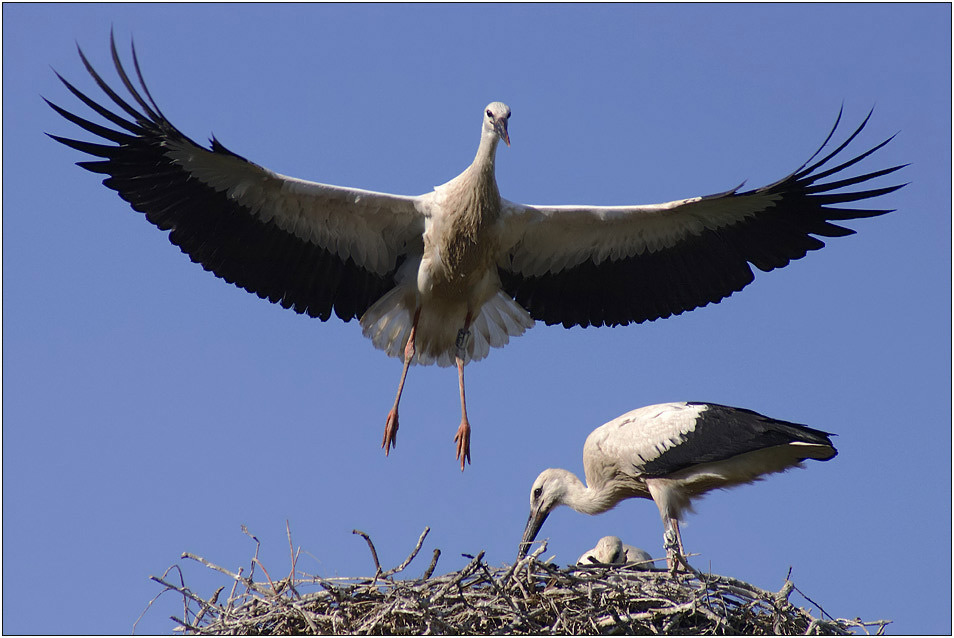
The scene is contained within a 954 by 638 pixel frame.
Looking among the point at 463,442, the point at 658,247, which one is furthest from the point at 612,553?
the point at 658,247

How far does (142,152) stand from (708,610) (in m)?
4.04

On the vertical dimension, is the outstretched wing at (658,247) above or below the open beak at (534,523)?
above

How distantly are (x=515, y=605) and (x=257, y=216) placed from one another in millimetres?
3221

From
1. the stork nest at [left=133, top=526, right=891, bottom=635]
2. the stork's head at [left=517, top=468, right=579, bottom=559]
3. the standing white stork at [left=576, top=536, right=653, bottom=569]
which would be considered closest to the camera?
the stork nest at [left=133, top=526, right=891, bottom=635]

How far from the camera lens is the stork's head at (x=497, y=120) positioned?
8.16 meters

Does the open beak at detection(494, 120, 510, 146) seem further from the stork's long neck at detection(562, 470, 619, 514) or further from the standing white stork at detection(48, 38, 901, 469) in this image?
the stork's long neck at detection(562, 470, 619, 514)

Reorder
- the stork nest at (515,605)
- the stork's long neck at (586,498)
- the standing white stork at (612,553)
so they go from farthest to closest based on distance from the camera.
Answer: the stork's long neck at (586,498), the standing white stork at (612,553), the stork nest at (515,605)

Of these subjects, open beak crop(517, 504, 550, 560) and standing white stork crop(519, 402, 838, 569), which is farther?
open beak crop(517, 504, 550, 560)

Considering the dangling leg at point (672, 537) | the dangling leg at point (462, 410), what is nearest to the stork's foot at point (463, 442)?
the dangling leg at point (462, 410)

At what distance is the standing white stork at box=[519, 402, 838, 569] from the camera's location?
766 cm

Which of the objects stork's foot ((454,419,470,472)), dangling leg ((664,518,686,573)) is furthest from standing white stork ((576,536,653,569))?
stork's foot ((454,419,470,472))

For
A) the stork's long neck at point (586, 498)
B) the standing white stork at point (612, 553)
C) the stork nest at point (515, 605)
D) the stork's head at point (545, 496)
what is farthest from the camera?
the stork's head at point (545, 496)

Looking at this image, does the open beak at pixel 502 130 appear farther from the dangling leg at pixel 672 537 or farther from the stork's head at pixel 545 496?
the dangling leg at pixel 672 537

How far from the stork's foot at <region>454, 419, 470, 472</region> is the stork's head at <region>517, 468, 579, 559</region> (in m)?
0.45
